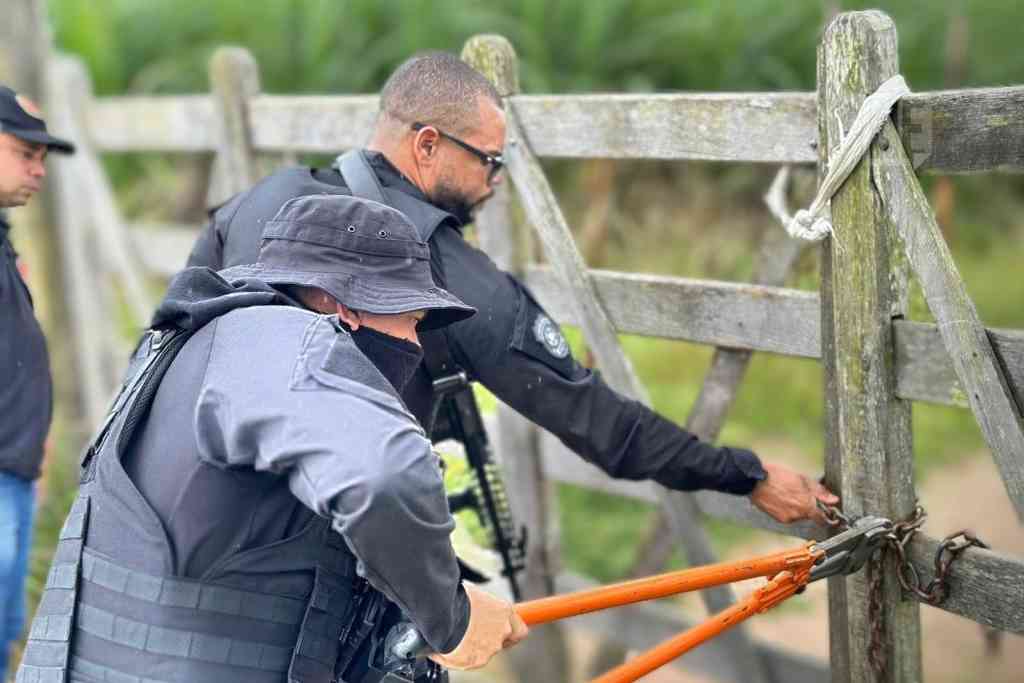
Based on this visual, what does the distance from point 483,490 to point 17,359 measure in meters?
1.29

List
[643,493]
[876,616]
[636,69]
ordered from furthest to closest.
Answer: [636,69], [643,493], [876,616]

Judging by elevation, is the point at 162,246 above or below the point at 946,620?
above

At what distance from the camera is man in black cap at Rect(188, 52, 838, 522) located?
264cm

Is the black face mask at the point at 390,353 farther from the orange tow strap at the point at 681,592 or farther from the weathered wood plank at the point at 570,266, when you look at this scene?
the weathered wood plank at the point at 570,266

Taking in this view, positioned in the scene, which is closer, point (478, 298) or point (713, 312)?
point (478, 298)

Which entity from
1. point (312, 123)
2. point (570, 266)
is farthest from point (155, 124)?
point (570, 266)

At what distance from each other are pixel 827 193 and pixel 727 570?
2.65 feet

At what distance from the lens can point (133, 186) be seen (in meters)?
7.39

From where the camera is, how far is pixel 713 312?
2.99 m

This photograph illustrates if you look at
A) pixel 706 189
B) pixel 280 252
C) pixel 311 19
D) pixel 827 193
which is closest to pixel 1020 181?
pixel 706 189

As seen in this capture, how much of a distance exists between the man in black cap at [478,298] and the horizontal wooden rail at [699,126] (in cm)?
36

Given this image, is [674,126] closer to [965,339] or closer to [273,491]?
[965,339]

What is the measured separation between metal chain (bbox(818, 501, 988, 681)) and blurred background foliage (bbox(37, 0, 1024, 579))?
3.63 metres

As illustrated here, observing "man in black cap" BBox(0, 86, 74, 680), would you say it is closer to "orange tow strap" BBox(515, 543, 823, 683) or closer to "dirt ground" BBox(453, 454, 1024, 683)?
"orange tow strap" BBox(515, 543, 823, 683)
